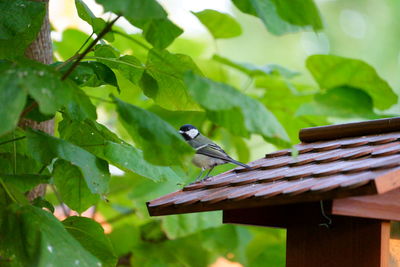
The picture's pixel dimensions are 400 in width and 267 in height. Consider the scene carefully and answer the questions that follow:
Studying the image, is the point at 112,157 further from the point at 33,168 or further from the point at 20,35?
the point at 20,35

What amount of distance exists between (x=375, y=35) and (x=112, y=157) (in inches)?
232

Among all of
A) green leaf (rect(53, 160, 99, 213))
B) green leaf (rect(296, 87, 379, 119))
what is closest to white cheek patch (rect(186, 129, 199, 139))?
green leaf (rect(296, 87, 379, 119))

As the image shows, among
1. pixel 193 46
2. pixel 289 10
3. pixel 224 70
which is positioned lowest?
pixel 289 10

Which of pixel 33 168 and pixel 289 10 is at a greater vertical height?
pixel 289 10

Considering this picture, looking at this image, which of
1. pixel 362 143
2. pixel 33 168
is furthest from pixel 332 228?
pixel 33 168

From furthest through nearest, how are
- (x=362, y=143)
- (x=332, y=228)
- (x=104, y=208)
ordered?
(x=104, y=208) < (x=362, y=143) < (x=332, y=228)

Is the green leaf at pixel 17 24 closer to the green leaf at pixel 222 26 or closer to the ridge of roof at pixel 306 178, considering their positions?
the ridge of roof at pixel 306 178

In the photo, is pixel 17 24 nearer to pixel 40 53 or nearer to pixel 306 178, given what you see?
pixel 40 53

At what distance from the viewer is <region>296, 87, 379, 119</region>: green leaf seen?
8.58 ft

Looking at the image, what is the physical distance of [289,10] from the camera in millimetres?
1264

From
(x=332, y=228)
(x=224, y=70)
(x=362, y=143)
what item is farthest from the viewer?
(x=224, y=70)

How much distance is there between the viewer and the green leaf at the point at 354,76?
271 centimetres

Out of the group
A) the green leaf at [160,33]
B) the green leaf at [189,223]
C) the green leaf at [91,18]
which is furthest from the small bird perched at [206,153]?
the green leaf at [160,33]

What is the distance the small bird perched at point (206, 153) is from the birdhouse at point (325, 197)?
0.28 meters
